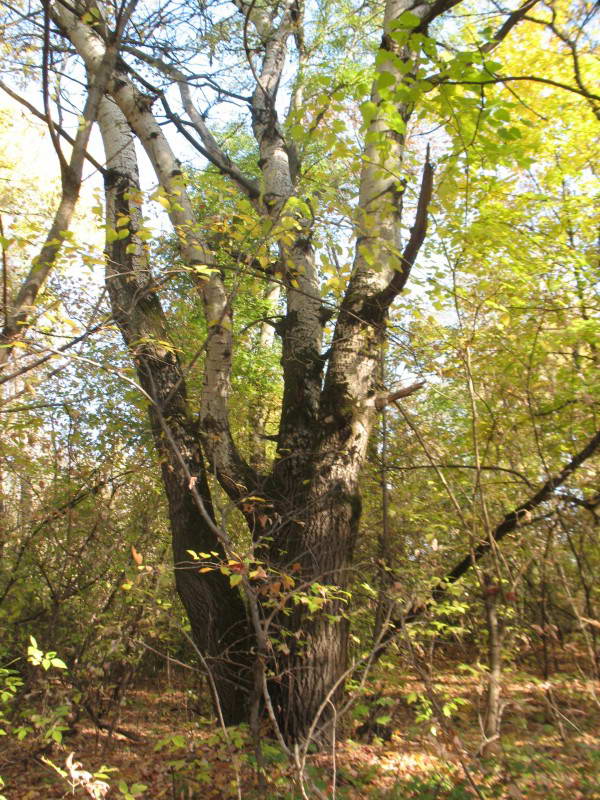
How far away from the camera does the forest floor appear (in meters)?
2.89

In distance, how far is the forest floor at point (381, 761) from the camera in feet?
9.48

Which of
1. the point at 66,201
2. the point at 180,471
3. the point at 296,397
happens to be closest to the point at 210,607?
the point at 180,471

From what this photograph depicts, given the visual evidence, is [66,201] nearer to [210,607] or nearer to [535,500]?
[210,607]

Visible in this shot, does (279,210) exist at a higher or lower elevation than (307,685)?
higher

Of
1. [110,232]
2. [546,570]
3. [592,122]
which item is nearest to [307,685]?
[546,570]

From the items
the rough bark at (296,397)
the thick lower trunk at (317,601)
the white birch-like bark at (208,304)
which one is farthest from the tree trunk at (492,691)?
the white birch-like bark at (208,304)

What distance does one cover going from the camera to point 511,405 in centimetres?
471

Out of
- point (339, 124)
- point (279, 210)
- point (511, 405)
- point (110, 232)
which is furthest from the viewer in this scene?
point (511, 405)

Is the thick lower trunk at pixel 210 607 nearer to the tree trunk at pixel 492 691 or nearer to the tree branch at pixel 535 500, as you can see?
the tree branch at pixel 535 500

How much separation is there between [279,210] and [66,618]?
159 inches

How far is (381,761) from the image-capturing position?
3.80 meters

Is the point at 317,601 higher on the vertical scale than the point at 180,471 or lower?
lower

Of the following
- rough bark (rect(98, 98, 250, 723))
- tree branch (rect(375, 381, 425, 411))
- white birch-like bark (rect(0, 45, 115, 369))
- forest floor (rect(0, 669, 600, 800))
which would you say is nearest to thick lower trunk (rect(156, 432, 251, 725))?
rough bark (rect(98, 98, 250, 723))

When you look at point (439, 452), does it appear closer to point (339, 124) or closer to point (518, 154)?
point (518, 154)
